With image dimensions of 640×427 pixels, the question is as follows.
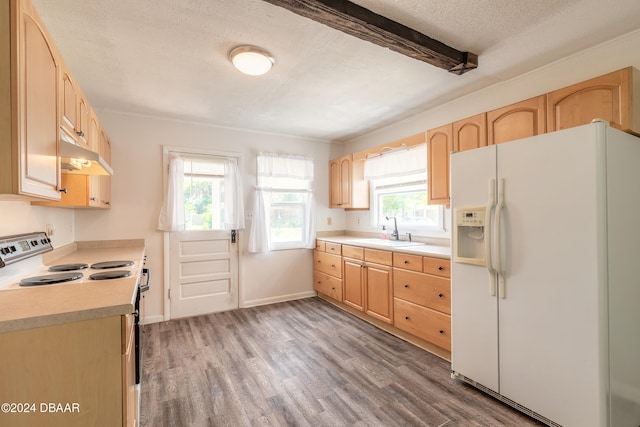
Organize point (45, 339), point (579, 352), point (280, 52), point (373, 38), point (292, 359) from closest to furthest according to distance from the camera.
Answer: point (45, 339), point (579, 352), point (373, 38), point (280, 52), point (292, 359)

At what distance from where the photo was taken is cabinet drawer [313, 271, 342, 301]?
391cm

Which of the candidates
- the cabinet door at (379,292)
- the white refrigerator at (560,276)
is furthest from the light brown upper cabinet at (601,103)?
the cabinet door at (379,292)

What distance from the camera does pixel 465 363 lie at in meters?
2.18

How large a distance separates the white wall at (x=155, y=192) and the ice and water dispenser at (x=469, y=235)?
2651 millimetres

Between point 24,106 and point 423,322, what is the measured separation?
297cm

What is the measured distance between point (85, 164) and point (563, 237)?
2.96 meters

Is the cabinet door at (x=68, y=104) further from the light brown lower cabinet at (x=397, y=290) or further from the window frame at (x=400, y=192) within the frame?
the window frame at (x=400, y=192)

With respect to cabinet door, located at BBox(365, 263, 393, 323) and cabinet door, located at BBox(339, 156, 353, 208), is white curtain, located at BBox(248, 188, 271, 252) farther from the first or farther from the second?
cabinet door, located at BBox(365, 263, 393, 323)

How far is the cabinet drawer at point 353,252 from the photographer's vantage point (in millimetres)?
3500

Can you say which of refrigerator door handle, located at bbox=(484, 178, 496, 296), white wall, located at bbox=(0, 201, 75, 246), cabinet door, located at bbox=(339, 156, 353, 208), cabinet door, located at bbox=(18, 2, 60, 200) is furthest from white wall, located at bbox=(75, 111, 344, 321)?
refrigerator door handle, located at bbox=(484, 178, 496, 296)

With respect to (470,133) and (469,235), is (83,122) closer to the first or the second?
(469,235)

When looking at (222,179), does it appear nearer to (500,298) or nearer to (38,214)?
(38,214)

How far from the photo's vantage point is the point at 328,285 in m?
4.13

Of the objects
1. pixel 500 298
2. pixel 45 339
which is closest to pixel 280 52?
pixel 45 339
